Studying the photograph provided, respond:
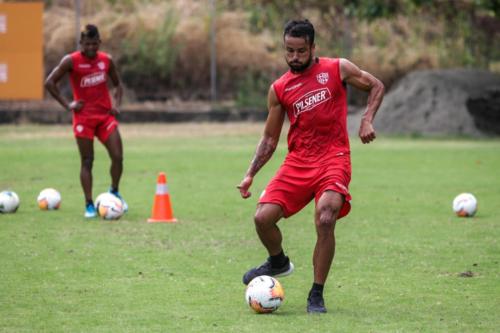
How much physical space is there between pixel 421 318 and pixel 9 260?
457 centimetres

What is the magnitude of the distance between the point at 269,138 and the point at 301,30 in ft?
3.46

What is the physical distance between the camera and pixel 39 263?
34.1 ft

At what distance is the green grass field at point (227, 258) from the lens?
26.2 feet

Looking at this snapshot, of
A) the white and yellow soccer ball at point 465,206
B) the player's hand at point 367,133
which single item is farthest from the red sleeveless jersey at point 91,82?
the player's hand at point 367,133

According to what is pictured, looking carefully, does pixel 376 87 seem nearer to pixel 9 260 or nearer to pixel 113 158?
pixel 9 260

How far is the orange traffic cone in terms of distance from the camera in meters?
13.4

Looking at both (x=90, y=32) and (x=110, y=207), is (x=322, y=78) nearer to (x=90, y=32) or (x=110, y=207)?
(x=110, y=207)

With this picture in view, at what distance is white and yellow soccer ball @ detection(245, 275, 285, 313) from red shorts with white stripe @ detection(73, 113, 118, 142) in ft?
21.9

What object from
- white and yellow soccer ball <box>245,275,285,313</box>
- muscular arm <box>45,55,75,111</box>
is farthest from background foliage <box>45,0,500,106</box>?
white and yellow soccer ball <box>245,275,285,313</box>

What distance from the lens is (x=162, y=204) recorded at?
1350cm

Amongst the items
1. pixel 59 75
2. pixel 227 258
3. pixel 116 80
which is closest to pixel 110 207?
pixel 59 75

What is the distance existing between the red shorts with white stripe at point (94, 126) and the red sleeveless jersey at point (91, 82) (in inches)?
2.9

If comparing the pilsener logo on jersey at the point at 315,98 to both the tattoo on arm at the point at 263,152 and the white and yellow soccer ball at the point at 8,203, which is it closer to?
the tattoo on arm at the point at 263,152

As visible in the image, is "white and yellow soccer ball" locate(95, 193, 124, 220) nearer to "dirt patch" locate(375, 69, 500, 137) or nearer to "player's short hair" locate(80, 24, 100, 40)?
"player's short hair" locate(80, 24, 100, 40)
